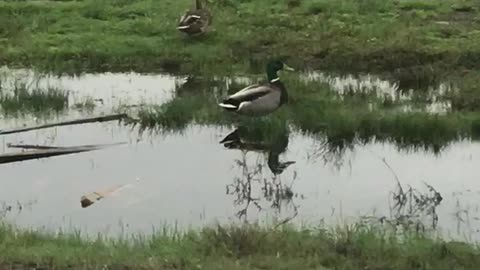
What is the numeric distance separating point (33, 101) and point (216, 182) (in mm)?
4079

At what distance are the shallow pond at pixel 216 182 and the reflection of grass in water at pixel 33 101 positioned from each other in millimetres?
438

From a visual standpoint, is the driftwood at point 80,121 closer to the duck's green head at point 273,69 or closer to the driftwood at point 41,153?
the driftwood at point 41,153

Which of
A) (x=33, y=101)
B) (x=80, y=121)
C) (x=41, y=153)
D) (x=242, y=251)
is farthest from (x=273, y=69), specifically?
(x=242, y=251)

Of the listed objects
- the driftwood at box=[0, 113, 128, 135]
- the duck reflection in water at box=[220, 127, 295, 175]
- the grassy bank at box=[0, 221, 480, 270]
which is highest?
the driftwood at box=[0, 113, 128, 135]

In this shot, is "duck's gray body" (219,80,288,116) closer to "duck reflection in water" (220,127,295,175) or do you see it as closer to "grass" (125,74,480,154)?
"grass" (125,74,480,154)

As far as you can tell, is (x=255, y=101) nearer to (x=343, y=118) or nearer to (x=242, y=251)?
(x=343, y=118)

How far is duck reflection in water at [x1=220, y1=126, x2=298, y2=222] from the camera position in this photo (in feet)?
29.5

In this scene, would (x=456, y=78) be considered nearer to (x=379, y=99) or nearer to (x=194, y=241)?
(x=379, y=99)

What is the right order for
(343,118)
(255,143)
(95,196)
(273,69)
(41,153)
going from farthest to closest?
(273,69)
(343,118)
(255,143)
(41,153)
(95,196)

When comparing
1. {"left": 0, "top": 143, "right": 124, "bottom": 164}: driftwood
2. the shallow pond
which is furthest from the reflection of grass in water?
{"left": 0, "top": 143, "right": 124, "bottom": 164}: driftwood

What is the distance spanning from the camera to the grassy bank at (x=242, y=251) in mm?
6602

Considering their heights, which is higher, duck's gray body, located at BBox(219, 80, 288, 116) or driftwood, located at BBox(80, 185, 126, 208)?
duck's gray body, located at BBox(219, 80, 288, 116)

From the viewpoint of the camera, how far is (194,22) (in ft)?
54.8

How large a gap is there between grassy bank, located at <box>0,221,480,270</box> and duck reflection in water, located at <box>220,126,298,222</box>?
1.29 meters
